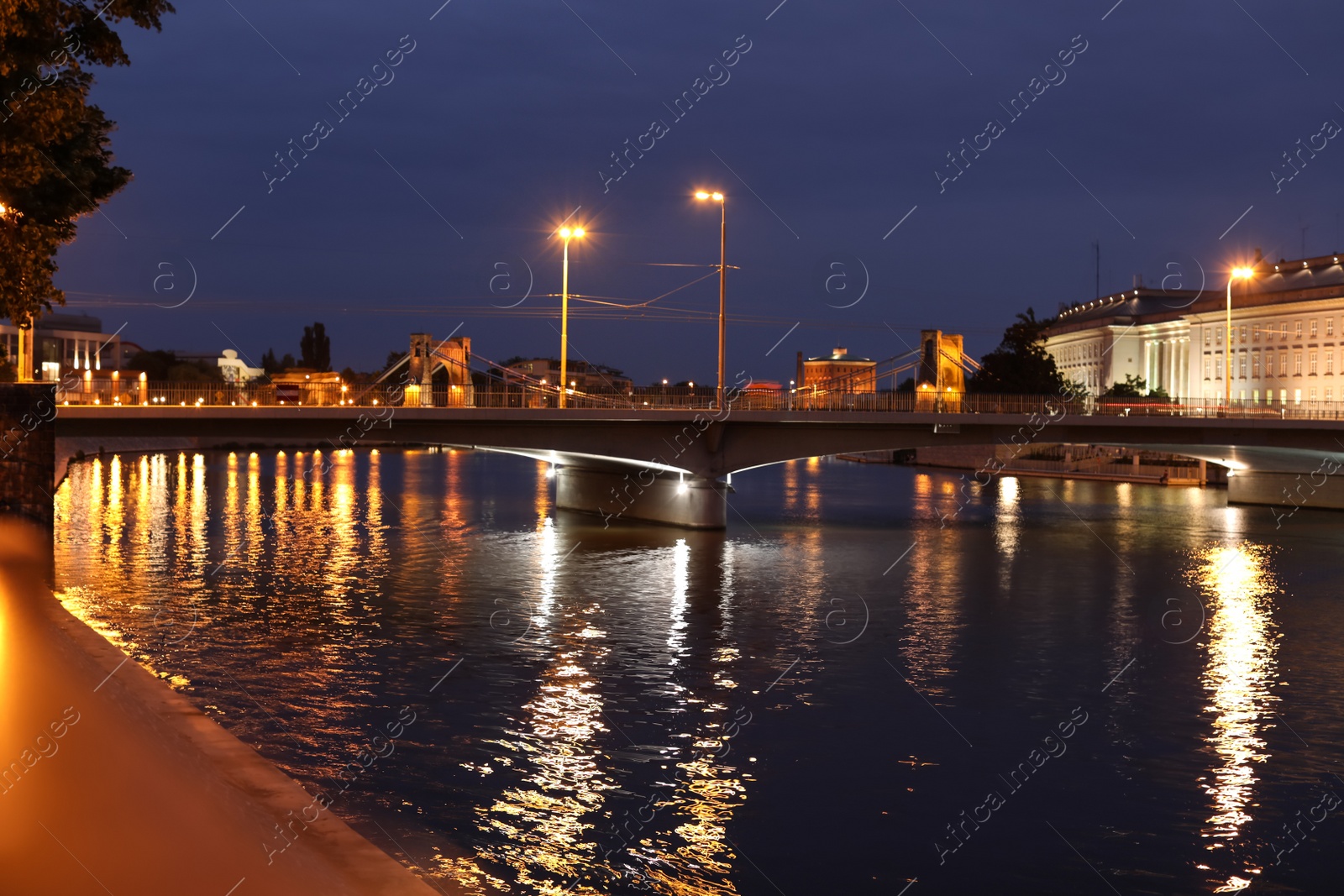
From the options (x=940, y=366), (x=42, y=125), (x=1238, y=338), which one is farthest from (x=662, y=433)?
(x=1238, y=338)

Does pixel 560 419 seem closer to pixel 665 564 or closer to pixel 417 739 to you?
pixel 665 564

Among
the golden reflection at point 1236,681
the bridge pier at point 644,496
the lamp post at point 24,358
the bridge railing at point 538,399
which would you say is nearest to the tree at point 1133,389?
the bridge railing at point 538,399

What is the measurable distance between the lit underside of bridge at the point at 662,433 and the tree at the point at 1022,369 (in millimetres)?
43973

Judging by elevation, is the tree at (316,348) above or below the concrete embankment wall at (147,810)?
above

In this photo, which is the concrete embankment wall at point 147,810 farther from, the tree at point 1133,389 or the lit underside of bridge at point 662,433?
the tree at point 1133,389

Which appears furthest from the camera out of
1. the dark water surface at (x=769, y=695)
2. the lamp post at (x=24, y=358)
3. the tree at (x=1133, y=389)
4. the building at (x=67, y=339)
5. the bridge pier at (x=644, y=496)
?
the building at (x=67, y=339)

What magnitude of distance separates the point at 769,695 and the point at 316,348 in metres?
140

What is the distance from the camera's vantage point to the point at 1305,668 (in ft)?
76.6

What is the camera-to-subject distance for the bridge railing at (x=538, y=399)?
4028cm

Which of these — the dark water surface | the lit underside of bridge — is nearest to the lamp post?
the lit underside of bridge

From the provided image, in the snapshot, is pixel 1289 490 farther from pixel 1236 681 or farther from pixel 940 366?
pixel 1236 681

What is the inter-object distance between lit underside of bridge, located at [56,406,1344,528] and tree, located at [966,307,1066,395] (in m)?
44.0

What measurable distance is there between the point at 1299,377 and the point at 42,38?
106 m

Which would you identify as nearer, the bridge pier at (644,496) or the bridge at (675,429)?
the bridge at (675,429)
